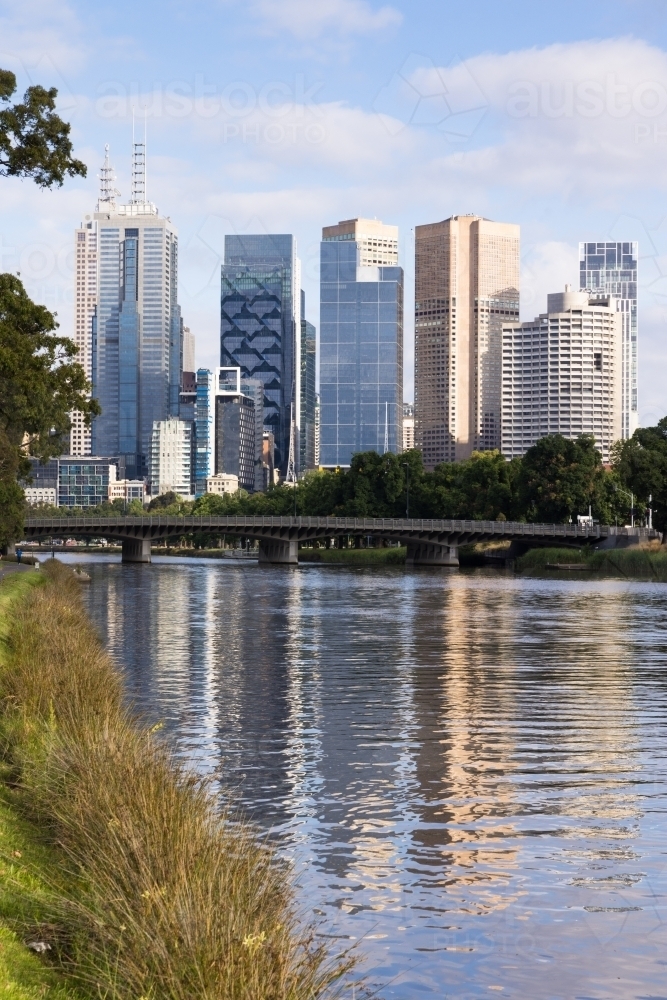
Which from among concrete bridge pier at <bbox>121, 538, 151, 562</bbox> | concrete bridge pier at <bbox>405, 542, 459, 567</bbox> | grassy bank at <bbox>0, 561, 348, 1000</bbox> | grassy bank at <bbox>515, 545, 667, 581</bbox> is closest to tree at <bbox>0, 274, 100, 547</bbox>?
grassy bank at <bbox>0, 561, 348, 1000</bbox>

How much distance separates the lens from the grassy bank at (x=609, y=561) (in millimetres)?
129625

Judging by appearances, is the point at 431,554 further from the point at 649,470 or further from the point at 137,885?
the point at 137,885

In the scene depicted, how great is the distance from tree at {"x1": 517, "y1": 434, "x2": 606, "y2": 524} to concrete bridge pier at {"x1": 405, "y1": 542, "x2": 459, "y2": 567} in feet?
50.4

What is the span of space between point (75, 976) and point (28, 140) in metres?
34.5

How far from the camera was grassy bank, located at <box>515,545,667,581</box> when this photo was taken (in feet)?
425

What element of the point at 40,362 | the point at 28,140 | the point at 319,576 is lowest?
the point at 319,576

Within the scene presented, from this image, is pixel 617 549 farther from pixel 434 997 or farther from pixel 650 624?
pixel 434 997

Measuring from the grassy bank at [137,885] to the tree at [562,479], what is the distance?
160823 millimetres

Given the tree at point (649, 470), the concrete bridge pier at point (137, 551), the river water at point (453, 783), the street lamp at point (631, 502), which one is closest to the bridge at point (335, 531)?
the concrete bridge pier at point (137, 551)

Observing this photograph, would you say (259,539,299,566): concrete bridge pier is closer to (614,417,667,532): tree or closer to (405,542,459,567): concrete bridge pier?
(405,542,459,567): concrete bridge pier

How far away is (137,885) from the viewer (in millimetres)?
11203

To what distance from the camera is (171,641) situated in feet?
168

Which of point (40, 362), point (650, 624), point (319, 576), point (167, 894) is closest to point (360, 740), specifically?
point (167, 894)

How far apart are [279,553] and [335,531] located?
38.2 ft
